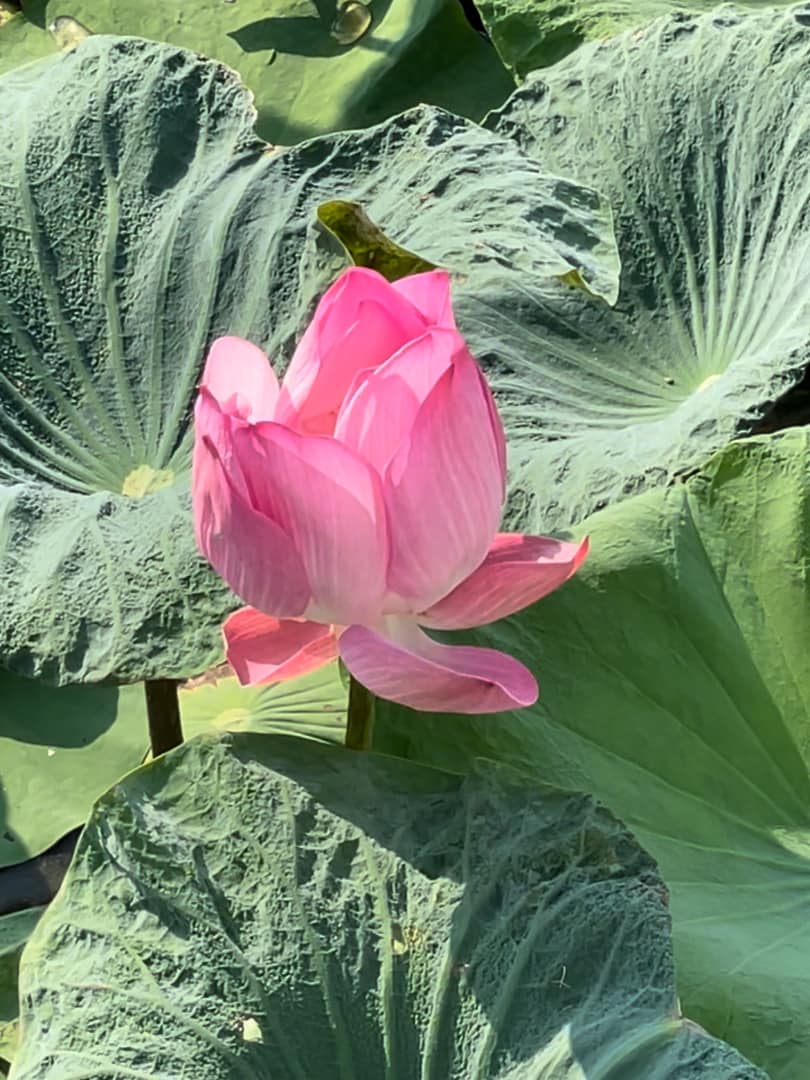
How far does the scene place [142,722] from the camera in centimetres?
123

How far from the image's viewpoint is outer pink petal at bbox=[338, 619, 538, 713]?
1.75 ft

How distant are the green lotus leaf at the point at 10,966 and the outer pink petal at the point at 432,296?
0.67 meters

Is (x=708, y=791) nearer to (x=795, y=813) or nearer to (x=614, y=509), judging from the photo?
(x=795, y=813)

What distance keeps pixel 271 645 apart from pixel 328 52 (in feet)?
3.74

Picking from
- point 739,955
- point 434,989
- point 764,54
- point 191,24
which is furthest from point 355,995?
point 191,24

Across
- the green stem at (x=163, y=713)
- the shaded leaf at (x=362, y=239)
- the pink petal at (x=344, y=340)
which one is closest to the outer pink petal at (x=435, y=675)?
the pink petal at (x=344, y=340)

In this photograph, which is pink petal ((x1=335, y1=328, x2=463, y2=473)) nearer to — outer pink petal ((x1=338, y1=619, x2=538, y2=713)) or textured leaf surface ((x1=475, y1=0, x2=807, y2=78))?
outer pink petal ((x1=338, y1=619, x2=538, y2=713))

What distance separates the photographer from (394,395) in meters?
0.51

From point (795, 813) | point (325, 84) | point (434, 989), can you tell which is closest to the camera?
point (434, 989)

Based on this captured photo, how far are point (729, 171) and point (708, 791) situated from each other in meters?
0.51

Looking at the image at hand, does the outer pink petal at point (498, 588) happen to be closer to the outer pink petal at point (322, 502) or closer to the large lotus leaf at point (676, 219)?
the outer pink petal at point (322, 502)

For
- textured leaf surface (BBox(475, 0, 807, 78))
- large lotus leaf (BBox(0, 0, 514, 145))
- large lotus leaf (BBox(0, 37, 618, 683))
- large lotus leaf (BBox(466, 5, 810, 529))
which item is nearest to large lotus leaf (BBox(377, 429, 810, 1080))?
large lotus leaf (BBox(466, 5, 810, 529))

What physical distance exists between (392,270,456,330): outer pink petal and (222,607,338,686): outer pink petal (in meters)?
0.15

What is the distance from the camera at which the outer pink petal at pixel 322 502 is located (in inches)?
19.6
